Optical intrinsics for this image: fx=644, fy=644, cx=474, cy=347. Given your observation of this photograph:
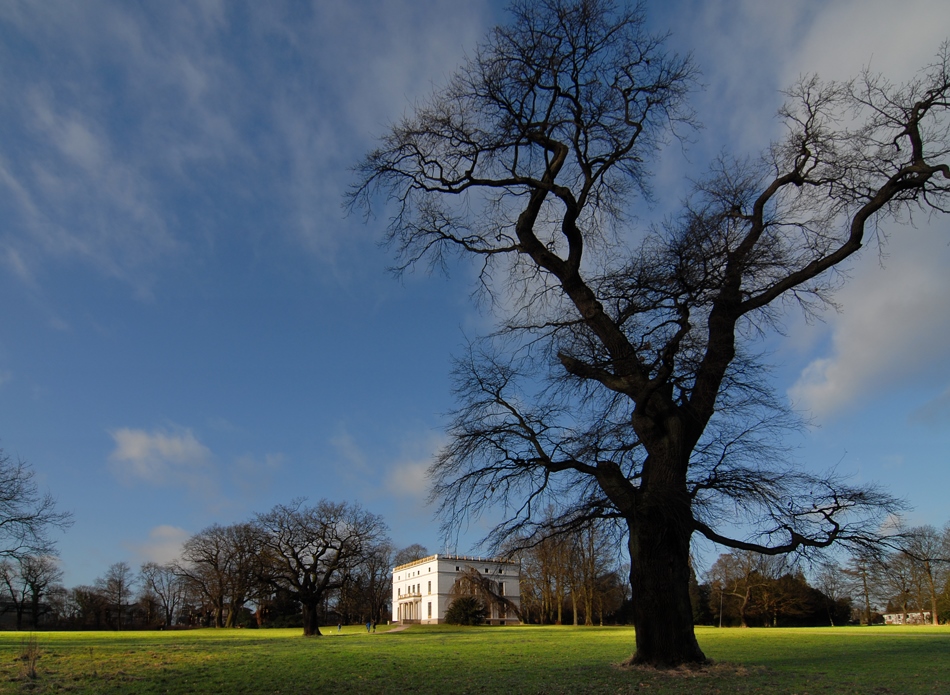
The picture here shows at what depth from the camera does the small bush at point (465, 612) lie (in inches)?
2454

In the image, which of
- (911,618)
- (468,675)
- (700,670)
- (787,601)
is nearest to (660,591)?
(700,670)

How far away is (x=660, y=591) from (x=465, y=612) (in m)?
54.4

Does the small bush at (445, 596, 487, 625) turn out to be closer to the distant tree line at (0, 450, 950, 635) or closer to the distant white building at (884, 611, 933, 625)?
the distant tree line at (0, 450, 950, 635)

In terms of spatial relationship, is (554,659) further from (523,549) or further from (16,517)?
(16,517)

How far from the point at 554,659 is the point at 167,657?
1067 cm

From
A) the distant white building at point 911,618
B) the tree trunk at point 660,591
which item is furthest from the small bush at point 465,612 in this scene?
the tree trunk at point 660,591

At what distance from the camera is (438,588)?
84312 mm

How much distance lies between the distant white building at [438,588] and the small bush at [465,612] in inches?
425

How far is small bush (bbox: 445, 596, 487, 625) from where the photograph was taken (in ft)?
205

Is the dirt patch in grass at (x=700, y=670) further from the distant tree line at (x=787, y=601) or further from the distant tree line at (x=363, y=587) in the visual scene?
the distant tree line at (x=787, y=601)

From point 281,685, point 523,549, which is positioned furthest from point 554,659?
point 281,685

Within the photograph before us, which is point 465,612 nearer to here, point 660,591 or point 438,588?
point 438,588

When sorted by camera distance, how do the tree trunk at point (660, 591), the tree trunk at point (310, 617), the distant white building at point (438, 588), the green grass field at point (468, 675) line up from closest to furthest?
the green grass field at point (468, 675) < the tree trunk at point (660, 591) < the tree trunk at point (310, 617) < the distant white building at point (438, 588)

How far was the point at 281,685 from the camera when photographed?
11336 mm
